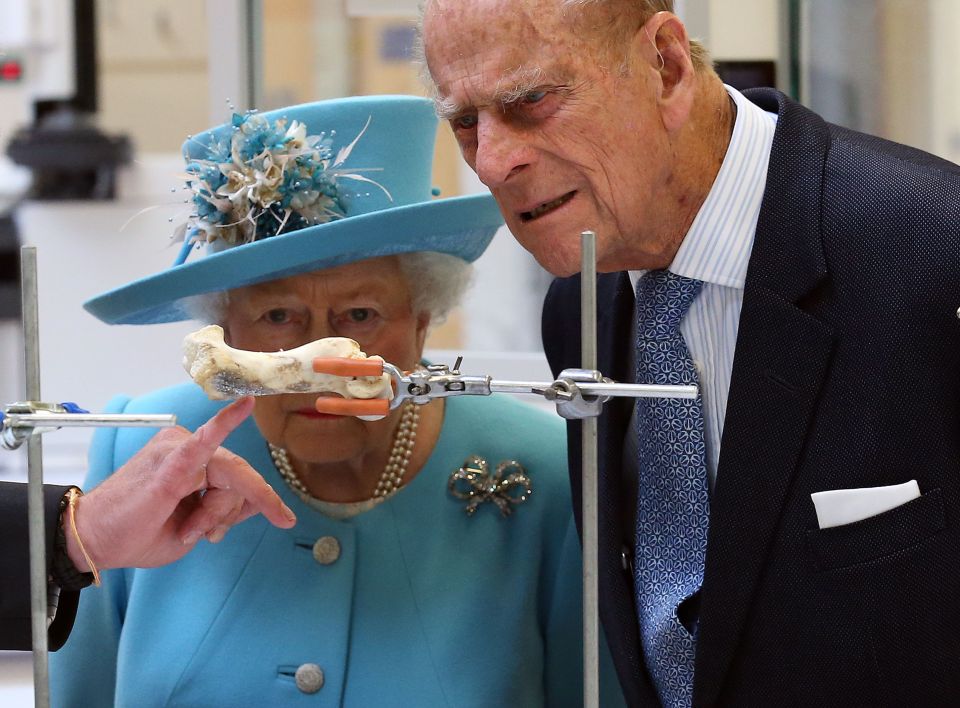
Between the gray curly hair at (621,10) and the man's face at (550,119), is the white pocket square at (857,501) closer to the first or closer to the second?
the man's face at (550,119)

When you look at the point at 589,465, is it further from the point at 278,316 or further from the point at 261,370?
the point at 278,316

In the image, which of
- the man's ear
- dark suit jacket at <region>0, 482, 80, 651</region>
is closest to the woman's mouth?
dark suit jacket at <region>0, 482, 80, 651</region>

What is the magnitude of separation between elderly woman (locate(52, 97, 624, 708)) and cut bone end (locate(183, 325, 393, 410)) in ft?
0.97

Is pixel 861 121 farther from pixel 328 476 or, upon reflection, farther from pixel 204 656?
pixel 204 656

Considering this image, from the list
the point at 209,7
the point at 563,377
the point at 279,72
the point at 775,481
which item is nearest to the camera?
the point at 563,377

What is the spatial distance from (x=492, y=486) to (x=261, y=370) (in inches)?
22.0

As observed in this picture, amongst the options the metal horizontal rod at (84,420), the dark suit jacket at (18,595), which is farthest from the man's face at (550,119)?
the dark suit jacket at (18,595)

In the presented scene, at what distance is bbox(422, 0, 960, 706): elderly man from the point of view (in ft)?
4.56

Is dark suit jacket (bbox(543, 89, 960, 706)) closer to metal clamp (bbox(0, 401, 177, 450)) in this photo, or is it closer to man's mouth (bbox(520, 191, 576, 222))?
man's mouth (bbox(520, 191, 576, 222))

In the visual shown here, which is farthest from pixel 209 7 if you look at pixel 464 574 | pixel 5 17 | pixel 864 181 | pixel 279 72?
pixel 5 17

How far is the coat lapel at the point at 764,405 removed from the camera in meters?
1.43

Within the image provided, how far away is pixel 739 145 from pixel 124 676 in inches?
39.7

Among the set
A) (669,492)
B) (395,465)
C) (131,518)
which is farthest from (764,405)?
(131,518)

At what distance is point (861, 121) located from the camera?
8.73ft
